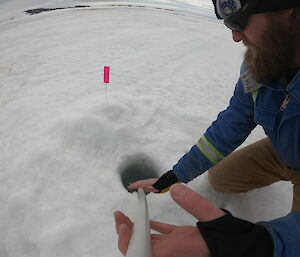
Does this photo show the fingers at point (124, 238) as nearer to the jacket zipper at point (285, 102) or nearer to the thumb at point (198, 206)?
the thumb at point (198, 206)

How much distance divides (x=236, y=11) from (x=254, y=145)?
82cm

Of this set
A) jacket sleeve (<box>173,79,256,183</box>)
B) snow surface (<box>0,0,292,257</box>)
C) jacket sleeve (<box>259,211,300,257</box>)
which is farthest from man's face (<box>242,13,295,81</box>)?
snow surface (<box>0,0,292,257</box>)

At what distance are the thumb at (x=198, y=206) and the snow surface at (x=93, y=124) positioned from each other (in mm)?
788

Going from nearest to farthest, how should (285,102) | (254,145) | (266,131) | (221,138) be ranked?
(285,102) → (266,131) → (221,138) → (254,145)

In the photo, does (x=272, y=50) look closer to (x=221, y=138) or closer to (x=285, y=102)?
(x=285, y=102)

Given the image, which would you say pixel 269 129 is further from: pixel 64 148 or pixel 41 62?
pixel 41 62

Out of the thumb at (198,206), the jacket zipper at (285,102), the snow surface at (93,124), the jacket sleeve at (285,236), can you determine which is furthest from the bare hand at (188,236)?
the snow surface at (93,124)

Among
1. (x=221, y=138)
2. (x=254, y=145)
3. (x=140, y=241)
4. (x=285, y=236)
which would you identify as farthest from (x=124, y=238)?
(x=254, y=145)

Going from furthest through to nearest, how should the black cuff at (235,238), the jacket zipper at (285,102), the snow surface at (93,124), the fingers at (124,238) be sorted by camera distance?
the snow surface at (93,124) → the jacket zipper at (285,102) → the fingers at (124,238) → the black cuff at (235,238)

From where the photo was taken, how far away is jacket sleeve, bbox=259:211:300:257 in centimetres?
65

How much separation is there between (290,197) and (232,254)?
4.04 ft

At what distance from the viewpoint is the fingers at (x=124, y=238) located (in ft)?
2.72

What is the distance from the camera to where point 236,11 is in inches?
34.8

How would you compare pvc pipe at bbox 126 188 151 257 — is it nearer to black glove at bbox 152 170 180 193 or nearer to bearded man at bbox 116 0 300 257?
bearded man at bbox 116 0 300 257
